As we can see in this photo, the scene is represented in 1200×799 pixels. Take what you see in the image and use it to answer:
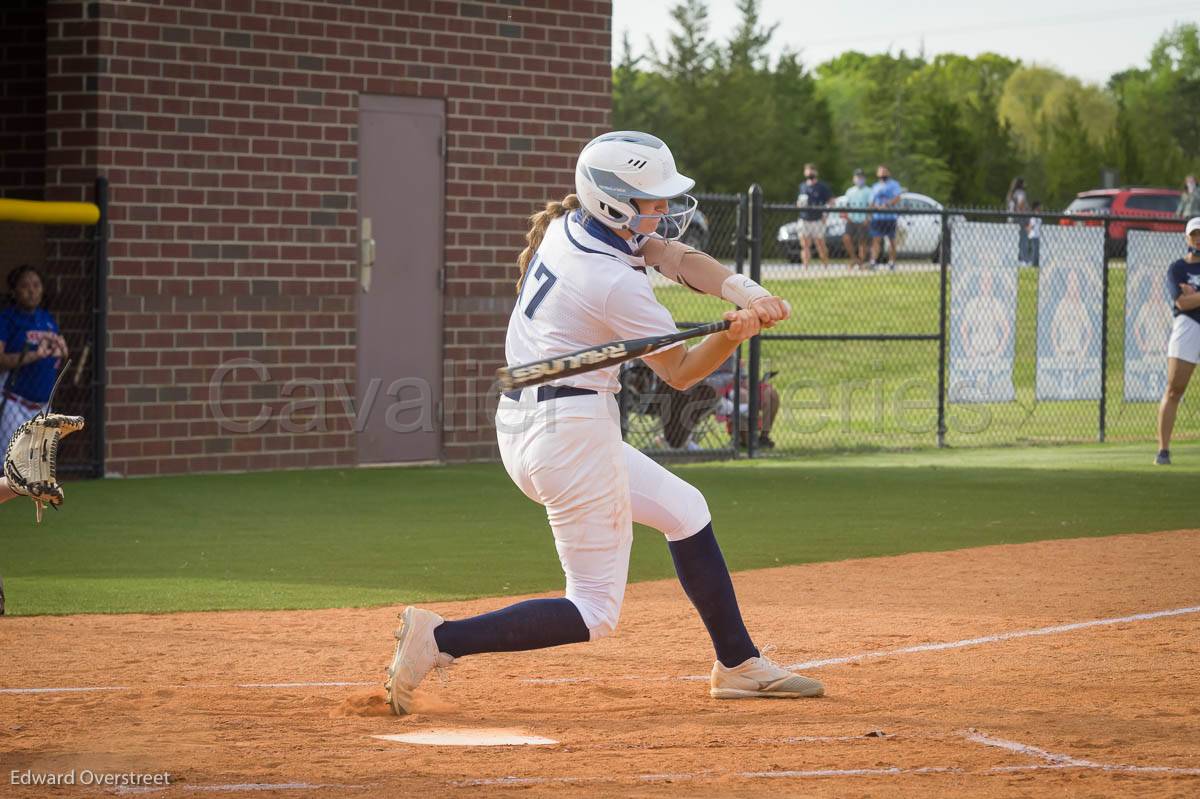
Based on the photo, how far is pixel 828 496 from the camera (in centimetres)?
1386

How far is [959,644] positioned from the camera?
7.52 m

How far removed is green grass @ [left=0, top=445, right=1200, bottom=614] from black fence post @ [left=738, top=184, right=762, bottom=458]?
50cm

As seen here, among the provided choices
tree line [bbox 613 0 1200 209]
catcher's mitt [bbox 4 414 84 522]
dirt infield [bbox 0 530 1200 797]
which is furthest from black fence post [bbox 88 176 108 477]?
tree line [bbox 613 0 1200 209]

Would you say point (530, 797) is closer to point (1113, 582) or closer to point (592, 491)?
point (592, 491)

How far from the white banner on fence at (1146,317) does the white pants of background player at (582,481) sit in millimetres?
15467

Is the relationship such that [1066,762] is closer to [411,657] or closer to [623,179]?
[411,657]

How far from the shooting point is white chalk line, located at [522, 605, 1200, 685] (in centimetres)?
685

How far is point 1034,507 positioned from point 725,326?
796 cm

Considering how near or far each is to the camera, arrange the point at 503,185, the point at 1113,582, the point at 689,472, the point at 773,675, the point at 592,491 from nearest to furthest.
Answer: the point at 592,491, the point at 773,675, the point at 1113,582, the point at 689,472, the point at 503,185

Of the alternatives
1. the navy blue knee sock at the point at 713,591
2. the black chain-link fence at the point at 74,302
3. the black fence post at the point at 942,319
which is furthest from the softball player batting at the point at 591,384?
the black fence post at the point at 942,319

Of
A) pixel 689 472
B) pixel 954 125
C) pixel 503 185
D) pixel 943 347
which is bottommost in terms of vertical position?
pixel 689 472

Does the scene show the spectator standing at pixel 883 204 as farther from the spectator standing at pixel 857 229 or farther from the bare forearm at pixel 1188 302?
the bare forearm at pixel 1188 302

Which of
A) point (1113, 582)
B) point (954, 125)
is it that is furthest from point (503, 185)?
point (954, 125)

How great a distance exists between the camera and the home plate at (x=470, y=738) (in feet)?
18.5
